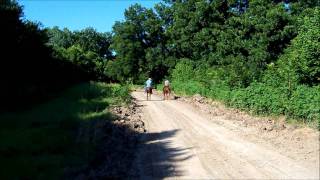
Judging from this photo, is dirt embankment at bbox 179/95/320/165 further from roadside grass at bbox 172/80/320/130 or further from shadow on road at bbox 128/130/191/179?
shadow on road at bbox 128/130/191/179

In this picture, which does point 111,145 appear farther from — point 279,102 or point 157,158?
point 279,102

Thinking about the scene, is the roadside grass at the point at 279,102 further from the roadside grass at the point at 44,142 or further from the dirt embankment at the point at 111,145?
the roadside grass at the point at 44,142

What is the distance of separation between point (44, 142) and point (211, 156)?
5.72m

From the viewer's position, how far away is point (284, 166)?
12.7 meters

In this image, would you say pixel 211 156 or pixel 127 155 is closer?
pixel 211 156

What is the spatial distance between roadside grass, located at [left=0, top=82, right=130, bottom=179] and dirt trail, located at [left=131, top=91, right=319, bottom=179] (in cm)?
203

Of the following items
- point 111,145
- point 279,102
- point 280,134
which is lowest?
A: point 111,145

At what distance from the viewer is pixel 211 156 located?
14.3 metres

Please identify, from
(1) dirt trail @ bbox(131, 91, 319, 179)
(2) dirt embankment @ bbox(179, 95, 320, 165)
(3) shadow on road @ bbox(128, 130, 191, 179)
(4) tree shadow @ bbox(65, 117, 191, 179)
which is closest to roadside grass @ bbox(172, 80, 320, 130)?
(2) dirt embankment @ bbox(179, 95, 320, 165)

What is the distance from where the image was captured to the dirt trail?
12.1 meters

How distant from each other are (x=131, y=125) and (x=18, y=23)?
19.0 metres

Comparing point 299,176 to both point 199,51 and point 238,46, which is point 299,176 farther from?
point 199,51

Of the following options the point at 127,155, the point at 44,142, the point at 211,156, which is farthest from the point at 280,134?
the point at 44,142

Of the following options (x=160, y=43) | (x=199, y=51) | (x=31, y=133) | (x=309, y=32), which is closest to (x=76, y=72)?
(x=199, y=51)
